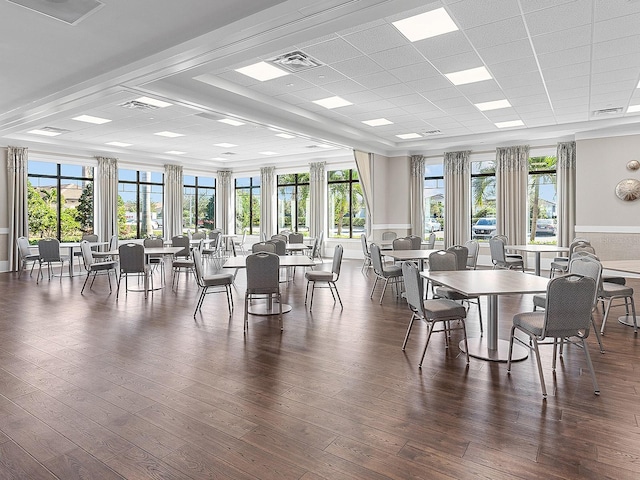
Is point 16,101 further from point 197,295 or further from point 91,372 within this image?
point 91,372

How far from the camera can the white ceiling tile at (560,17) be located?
14.3ft

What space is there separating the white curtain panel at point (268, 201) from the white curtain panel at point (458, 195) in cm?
625

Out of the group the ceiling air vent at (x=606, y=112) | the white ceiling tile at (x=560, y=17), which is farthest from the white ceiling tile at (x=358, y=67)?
the ceiling air vent at (x=606, y=112)

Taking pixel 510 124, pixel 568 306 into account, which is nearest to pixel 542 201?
pixel 510 124

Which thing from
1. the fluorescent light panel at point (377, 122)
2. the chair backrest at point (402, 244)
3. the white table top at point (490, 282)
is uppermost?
the fluorescent light panel at point (377, 122)

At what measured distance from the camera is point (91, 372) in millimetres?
3818

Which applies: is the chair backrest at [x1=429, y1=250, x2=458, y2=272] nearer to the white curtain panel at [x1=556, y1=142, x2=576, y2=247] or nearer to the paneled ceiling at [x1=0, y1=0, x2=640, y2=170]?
the paneled ceiling at [x1=0, y1=0, x2=640, y2=170]

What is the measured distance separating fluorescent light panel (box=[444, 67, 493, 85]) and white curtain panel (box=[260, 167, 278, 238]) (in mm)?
9806

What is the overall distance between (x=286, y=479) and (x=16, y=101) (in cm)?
799

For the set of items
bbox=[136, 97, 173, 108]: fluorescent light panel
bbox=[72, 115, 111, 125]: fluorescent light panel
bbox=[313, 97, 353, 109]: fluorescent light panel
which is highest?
bbox=[72, 115, 111, 125]: fluorescent light panel

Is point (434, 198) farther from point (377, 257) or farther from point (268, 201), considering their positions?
point (377, 257)

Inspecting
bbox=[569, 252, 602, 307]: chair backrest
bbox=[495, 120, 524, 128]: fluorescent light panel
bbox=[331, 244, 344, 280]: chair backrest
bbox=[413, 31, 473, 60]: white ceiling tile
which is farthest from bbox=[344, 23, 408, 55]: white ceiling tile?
bbox=[495, 120, 524, 128]: fluorescent light panel

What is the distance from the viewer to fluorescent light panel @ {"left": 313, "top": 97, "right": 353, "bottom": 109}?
301 inches

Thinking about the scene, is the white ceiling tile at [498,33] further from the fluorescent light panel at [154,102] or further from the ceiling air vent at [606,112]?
the fluorescent light panel at [154,102]
